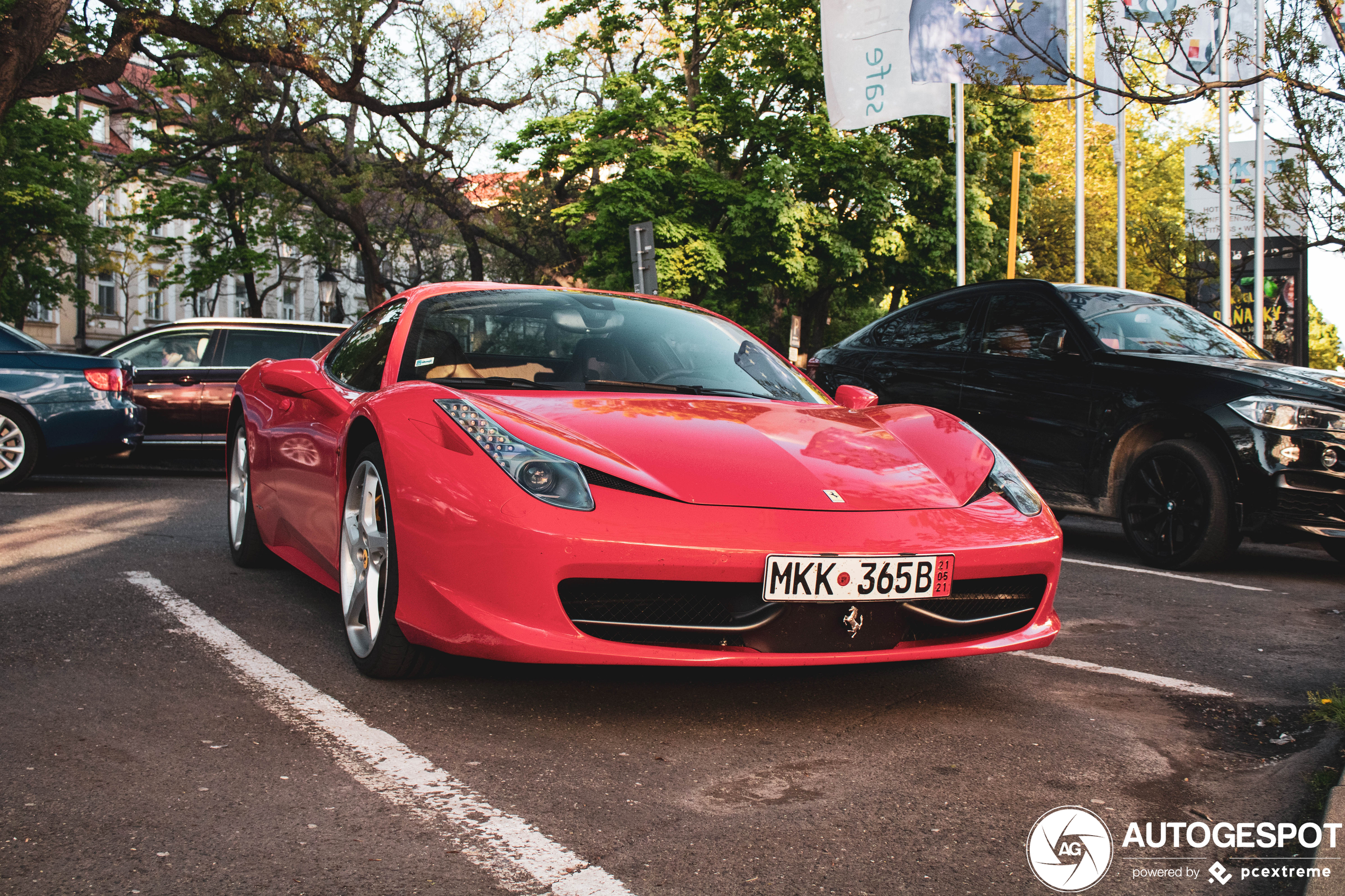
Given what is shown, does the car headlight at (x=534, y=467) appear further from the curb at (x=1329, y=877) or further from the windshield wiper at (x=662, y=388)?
the curb at (x=1329, y=877)

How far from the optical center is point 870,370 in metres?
8.30

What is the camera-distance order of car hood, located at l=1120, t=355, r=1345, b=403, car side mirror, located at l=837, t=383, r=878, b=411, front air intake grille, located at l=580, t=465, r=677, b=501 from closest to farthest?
front air intake grille, located at l=580, t=465, r=677, b=501
car side mirror, located at l=837, t=383, r=878, b=411
car hood, located at l=1120, t=355, r=1345, b=403

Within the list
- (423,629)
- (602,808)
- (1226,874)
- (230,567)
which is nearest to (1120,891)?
(1226,874)

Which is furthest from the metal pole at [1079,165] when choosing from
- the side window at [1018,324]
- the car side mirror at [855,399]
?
the car side mirror at [855,399]

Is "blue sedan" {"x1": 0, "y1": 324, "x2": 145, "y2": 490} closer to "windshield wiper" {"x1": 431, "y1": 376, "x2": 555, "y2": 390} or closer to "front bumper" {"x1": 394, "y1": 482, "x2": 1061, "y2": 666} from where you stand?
"windshield wiper" {"x1": 431, "y1": 376, "x2": 555, "y2": 390}

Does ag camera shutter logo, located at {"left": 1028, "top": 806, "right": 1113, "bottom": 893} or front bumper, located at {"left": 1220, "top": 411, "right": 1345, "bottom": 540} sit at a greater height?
front bumper, located at {"left": 1220, "top": 411, "right": 1345, "bottom": 540}

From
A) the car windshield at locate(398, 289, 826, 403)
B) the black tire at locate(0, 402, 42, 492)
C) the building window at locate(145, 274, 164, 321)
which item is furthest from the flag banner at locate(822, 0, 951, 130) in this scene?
the building window at locate(145, 274, 164, 321)

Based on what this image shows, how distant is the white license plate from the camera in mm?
3029

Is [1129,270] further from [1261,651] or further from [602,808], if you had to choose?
[602,808]

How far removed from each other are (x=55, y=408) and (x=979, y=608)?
8.33m

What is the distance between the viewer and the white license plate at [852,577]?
9.94ft

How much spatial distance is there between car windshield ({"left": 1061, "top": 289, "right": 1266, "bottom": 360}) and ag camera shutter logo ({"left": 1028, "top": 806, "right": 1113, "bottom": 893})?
15.8 ft

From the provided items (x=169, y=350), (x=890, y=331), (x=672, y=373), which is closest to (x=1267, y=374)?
(x=890, y=331)

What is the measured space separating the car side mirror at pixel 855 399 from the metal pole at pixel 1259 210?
427 inches
